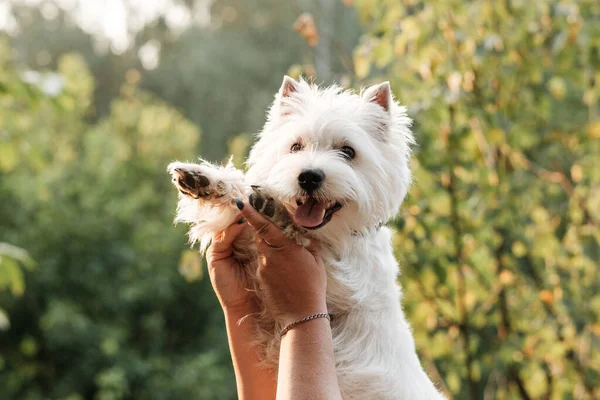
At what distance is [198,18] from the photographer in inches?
1257

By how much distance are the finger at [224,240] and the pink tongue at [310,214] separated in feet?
0.55

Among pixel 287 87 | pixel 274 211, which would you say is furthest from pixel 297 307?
pixel 287 87

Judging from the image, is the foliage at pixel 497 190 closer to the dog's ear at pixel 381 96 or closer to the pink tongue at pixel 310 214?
the dog's ear at pixel 381 96

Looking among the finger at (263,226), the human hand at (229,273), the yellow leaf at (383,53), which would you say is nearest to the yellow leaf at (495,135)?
the yellow leaf at (383,53)

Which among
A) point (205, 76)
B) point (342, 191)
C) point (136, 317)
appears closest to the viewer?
point (342, 191)

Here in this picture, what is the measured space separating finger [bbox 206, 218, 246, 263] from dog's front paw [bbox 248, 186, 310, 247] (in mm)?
124

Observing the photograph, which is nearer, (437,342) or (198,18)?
(437,342)

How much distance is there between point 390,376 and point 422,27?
91.2 inches

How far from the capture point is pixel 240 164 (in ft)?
13.4

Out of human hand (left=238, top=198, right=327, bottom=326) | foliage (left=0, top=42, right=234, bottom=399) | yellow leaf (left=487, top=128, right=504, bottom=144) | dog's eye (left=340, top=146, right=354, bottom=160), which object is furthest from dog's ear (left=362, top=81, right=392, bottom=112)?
foliage (left=0, top=42, right=234, bottom=399)

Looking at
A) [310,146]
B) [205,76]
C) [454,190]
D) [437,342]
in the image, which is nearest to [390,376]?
[310,146]

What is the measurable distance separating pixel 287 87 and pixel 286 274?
74cm

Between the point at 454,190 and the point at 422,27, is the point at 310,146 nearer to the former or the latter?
the point at 422,27

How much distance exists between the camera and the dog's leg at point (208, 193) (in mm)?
2043
